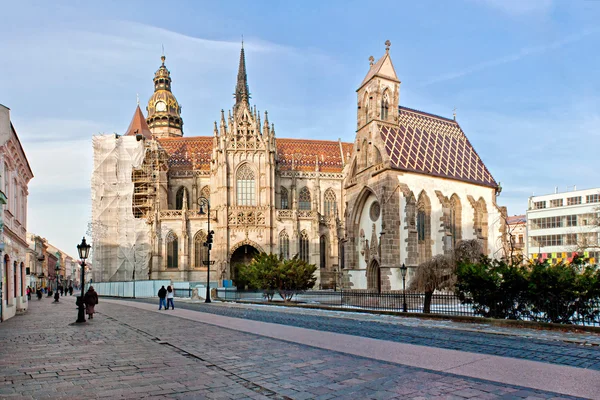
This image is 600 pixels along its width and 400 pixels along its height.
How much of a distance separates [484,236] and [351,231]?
1026cm

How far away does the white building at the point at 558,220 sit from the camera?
6250cm

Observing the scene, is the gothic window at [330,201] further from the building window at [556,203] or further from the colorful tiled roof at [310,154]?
the building window at [556,203]

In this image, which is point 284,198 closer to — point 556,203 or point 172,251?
point 172,251

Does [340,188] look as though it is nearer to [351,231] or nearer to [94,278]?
[351,231]

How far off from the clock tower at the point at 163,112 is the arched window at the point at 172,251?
96.2 ft

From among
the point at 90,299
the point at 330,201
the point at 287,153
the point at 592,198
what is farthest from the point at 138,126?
the point at 592,198

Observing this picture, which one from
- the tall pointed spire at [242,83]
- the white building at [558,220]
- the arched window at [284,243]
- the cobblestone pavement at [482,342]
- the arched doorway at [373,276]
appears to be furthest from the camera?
the tall pointed spire at [242,83]

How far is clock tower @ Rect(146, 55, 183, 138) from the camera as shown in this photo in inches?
3159

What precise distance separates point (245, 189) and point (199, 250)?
797 centimetres

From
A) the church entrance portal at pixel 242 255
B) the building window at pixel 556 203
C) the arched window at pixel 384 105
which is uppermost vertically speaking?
the arched window at pixel 384 105

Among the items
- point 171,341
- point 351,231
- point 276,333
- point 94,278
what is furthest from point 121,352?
point 94,278

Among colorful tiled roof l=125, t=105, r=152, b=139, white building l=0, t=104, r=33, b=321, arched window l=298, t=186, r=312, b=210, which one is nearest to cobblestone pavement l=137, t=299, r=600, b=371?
white building l=0, t=104, r=33, b=321

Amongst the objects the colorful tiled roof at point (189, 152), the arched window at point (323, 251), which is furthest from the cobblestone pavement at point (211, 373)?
the colorful tiled roof at point (189, 152)

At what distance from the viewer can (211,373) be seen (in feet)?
26.9
